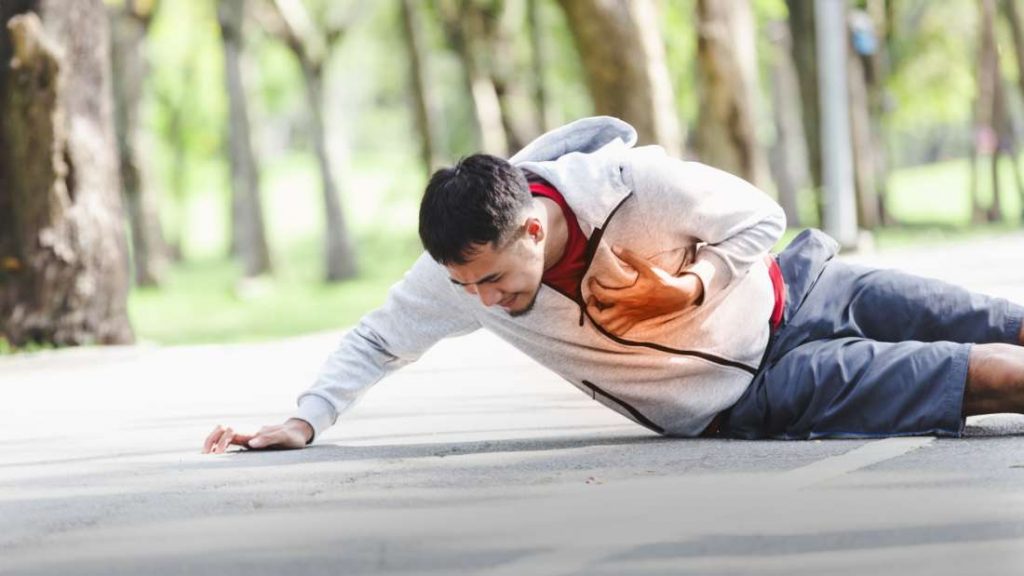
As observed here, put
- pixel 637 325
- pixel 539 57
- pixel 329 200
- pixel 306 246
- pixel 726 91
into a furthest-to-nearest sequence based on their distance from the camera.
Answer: pixel 306 246 < pixel 539 57 < pixel 329 200 < pixel 726 91 < pixel 637 325

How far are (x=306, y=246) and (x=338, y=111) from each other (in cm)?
1353

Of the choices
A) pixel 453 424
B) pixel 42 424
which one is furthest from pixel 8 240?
pixel 453 424

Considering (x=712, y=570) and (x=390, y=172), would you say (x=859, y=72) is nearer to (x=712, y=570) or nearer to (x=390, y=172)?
(x=712, y=570)

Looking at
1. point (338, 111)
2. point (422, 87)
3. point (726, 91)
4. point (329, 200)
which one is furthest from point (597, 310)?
point (338, 111)

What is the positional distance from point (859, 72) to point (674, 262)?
24757 mm

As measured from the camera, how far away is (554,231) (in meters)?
4.99

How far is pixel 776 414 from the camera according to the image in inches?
217

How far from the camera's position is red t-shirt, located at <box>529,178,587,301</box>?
5.02 meters

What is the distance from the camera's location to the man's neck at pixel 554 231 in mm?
4973

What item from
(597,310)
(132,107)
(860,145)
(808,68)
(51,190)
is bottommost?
(860,145)

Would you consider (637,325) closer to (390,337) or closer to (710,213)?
(710,213)

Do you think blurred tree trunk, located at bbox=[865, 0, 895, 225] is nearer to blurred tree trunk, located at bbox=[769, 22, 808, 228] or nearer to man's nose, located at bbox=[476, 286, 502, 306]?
blurred tree trunk, located at bbox=[769, 22, 808, 228]

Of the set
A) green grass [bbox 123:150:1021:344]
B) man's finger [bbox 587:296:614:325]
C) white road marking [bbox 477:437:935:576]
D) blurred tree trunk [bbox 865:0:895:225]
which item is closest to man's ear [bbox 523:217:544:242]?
man's finger [bbox 587:296:614:325]

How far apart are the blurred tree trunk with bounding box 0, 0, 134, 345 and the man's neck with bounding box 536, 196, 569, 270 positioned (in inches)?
302
